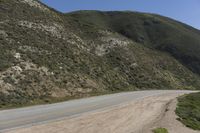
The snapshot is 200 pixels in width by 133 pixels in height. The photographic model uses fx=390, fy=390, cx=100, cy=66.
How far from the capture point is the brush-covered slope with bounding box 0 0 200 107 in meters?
38.8

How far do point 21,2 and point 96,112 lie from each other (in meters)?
42.9

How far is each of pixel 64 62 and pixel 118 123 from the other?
1117 inches

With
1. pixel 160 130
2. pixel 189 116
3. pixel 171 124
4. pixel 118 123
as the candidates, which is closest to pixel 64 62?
pixel 189 116

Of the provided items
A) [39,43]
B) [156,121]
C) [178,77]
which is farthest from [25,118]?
[178,77]

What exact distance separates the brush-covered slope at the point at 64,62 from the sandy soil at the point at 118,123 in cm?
1049

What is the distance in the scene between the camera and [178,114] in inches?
1083

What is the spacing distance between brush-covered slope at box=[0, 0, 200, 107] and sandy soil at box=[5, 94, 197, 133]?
1049cm

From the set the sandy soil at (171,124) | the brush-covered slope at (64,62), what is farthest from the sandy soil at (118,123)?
the brush-covered slope at (64,62)

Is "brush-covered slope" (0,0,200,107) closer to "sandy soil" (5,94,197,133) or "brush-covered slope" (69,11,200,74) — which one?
"sandy soil" (5,94,197,133)

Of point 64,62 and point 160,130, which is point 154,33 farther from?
point 160,130

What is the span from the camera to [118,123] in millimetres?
22047

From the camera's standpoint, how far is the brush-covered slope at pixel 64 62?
127ft

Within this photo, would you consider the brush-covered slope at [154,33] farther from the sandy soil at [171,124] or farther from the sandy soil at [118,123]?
the sandy soil at [171,124]

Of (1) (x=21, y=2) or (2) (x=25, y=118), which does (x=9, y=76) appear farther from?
(1) (x=21, y=2)
